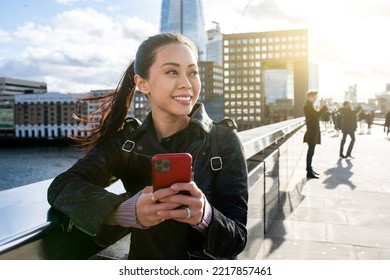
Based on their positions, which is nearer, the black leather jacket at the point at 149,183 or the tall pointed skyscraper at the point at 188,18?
the black leather jacket at the point at 149,183

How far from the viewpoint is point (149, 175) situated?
1543 millimetres

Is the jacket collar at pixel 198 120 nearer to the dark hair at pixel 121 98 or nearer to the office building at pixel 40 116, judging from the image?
the dark hair at pixel 121 98

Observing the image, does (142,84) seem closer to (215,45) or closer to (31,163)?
(31,163)

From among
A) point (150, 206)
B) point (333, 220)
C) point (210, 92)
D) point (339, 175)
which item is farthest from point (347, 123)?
point (210, 92)

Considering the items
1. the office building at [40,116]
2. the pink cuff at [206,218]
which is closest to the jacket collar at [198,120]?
the pink cuff at [206,218]

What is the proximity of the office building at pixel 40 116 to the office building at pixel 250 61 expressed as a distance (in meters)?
40.9

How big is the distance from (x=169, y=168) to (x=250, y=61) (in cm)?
10342

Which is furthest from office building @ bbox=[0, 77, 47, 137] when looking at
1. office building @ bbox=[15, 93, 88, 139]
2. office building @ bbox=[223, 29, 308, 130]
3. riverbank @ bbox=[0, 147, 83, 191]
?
office building @ bbox=[223, 29, 308, 130]

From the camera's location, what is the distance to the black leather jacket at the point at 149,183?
1237mm

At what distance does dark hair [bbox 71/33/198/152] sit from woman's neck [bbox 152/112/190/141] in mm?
180

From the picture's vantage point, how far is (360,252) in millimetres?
3326
